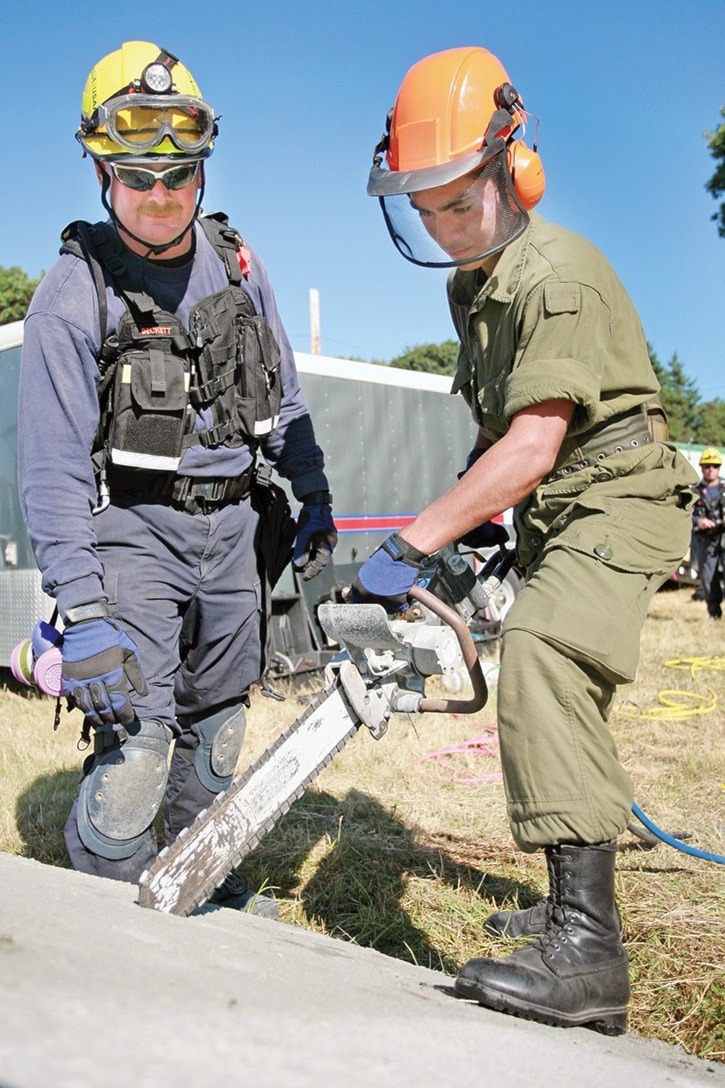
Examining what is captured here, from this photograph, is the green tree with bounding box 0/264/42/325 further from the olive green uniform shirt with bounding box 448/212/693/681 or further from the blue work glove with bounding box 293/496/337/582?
the olive green uniform shirt with bounding box 448/212/693/681

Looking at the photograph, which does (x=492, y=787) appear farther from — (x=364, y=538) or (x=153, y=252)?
(x=364, y=538)

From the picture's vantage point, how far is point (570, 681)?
227cm

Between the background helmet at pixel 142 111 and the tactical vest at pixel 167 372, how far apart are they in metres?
0.28

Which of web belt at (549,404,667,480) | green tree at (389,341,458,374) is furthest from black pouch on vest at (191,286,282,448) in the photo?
green tree at (389,341,458,374)

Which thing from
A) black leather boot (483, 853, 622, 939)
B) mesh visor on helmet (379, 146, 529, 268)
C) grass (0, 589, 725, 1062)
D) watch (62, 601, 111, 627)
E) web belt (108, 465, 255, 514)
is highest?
mesh visor on helmet (379, 146, 529, 268)

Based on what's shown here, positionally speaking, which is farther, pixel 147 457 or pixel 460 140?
pixel 147 457

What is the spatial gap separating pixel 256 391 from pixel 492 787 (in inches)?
105

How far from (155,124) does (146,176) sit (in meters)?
0.16

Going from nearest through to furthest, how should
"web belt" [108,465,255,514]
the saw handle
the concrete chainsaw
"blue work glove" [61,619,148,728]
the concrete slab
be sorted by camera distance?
the concrete slab
the concrete chainsaw
the saw handle
"blue work glove" [61,619,148,728]
"web belt" [108,465,255,514]

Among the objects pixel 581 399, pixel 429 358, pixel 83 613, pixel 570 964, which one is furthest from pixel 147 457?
pixel 429 358

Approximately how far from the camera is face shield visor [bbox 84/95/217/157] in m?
2.75

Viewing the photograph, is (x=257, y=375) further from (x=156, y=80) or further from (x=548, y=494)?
(x=548, y=494)

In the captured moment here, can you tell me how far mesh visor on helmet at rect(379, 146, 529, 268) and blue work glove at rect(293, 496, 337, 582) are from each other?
110 centimetres

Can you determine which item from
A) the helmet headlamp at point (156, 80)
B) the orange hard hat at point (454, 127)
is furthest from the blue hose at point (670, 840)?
the helmet headlamp at point (156, 80)
